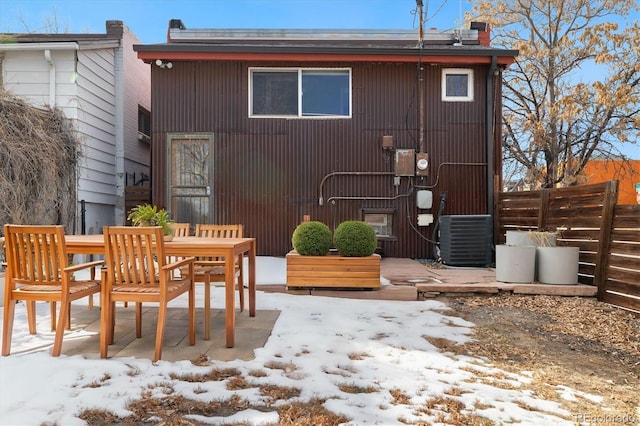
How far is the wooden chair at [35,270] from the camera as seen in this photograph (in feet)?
8.43

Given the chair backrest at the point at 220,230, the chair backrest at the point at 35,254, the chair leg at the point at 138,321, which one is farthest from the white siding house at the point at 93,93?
the chair leg at the point at 138,321

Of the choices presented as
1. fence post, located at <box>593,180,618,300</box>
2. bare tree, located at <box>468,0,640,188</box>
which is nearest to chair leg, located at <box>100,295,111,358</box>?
fence post, located at <box>593,180,618,300</box>

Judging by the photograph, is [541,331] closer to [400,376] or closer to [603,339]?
[603,339]

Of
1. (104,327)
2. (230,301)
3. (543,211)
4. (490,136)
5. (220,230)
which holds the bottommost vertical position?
(104,327)

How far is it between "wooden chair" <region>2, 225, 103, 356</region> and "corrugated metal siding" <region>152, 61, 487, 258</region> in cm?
440

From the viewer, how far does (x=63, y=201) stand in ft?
20.6

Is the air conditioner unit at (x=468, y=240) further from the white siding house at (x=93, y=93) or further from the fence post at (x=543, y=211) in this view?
the white siding house at (x=93, y=93)

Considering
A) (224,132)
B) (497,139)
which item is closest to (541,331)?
(497,139)

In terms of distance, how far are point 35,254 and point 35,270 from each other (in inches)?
4.7

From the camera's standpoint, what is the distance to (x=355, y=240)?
4449 mm

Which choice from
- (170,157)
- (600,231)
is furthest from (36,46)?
(600,231)

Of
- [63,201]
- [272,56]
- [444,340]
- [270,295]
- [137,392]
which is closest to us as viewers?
[137,392]

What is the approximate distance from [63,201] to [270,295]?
407 centimetres

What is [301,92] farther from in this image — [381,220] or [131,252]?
[131,252]
